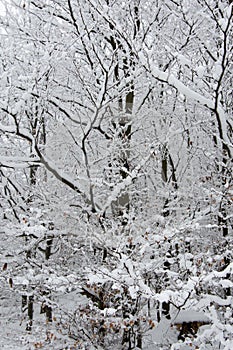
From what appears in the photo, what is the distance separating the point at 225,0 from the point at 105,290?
505cm

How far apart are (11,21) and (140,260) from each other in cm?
486

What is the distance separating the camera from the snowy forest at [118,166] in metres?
5.25

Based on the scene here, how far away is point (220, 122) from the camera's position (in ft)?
18.5

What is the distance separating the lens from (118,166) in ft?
22.9

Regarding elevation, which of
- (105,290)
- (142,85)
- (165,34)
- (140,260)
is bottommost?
(105,290)

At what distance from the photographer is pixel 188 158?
848cm

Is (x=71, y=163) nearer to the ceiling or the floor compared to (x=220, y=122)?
nearer to the floor

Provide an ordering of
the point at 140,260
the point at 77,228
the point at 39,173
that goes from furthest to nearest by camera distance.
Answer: the point at 39,173 → the point at 77,228 → the point at 140,260

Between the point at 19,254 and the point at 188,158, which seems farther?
the point at 188,158

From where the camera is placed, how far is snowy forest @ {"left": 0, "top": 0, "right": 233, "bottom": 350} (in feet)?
17.2

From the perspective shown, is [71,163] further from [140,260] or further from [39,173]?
[140,260]

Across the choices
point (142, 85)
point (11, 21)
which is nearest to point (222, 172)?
point (142, 85)

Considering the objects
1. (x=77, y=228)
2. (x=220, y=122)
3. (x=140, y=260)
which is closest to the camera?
(x=140, y=260)

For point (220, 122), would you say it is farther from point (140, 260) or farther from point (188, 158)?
point (188, 158)
